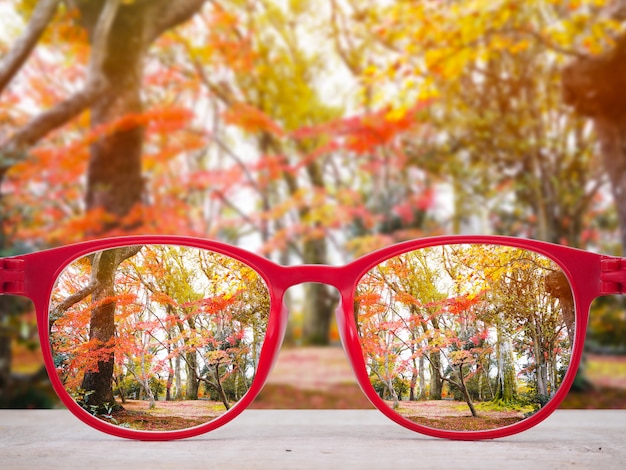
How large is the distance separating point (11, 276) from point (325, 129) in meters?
2.61

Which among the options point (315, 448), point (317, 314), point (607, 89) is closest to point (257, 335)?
point (315, 448)

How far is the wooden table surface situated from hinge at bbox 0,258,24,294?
0.13 metres

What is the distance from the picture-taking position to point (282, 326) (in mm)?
602

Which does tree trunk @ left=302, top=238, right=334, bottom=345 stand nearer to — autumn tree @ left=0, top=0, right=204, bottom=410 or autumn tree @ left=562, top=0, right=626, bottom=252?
autumn tree @ left=0, top=0, right=204, bottom=410

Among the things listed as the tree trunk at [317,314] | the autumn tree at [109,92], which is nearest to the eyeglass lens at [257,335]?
the autumn tree at [109,92]

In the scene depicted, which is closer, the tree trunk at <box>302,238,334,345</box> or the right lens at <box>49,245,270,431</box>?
the right lens at <box>49,245,270,431</box>

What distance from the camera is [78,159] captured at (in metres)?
2.83

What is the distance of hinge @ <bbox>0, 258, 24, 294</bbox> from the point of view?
578 millimetres

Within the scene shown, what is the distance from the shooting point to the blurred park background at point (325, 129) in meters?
2.84

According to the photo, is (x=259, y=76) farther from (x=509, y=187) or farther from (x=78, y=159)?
(x=509, y=187)

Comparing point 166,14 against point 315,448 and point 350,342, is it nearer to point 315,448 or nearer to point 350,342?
point 350,342

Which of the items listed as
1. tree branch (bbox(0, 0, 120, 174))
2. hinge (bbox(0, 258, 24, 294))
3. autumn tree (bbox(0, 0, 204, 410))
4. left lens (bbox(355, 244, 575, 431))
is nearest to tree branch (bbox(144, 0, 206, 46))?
autumn tree (bbox(0, 0, 204, 410))

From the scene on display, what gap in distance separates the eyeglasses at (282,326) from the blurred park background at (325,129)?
2.29m

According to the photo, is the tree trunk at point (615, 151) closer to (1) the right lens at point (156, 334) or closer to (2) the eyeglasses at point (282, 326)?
(2) the eyeglasses at point (282, 326)
